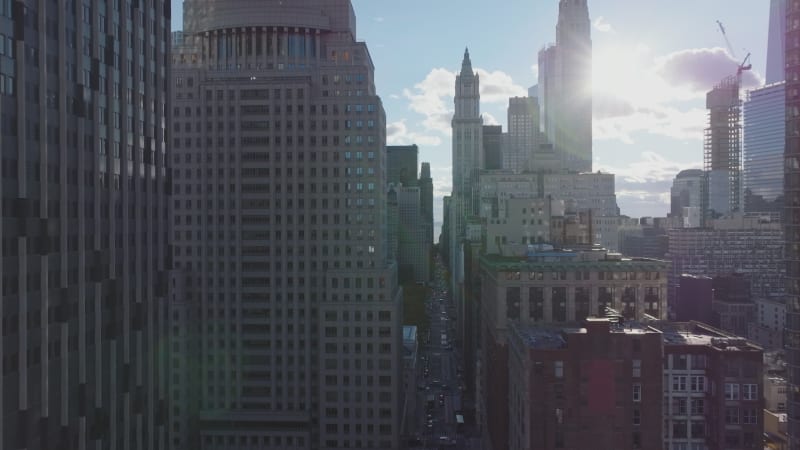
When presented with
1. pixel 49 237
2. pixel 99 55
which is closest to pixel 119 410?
pixel 49 237

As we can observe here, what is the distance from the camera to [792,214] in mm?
73000

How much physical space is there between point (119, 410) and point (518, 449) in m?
46.3

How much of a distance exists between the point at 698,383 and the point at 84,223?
228ft

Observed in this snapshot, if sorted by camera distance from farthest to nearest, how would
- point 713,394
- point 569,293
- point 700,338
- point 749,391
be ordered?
point 569,293 → point 700,338 → point 713,394 → point 749,391

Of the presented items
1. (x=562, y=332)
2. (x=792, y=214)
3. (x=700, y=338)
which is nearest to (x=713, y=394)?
(x=700, y=338)

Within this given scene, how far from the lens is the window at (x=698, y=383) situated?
2864 inches

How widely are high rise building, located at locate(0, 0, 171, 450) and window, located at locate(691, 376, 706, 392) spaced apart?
211 feet

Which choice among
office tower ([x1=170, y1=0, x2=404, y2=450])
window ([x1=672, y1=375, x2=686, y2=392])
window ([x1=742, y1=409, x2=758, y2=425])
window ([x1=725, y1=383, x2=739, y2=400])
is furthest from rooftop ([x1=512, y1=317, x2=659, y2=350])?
office tower ([x1=170, y1=0, x2=404, y2=450])

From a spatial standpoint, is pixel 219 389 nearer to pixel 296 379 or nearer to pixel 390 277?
pixel 296 379

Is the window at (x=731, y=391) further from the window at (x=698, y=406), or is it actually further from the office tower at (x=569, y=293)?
the office tower at (x=569, y=293)

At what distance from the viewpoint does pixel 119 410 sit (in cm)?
6588

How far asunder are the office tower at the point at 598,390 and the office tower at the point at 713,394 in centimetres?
840

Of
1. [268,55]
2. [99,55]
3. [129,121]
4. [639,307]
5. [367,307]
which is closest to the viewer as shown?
[99,55]

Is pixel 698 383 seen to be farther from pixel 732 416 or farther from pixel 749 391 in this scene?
pixel 749 391
